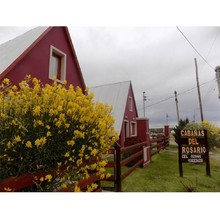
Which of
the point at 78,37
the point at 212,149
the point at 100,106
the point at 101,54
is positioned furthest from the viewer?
the point at 212,149

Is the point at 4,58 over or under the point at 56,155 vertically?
over

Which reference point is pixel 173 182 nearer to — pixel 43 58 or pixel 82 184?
pixel 82 184

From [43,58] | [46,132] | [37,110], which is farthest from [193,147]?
[43,58]

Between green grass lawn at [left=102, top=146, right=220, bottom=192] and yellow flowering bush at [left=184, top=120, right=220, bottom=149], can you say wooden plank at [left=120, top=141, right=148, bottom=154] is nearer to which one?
green grass lawn at [left=102, top=146, right=220, bottom=192]

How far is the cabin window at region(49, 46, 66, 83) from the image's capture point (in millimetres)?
5211

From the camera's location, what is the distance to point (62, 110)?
208cm

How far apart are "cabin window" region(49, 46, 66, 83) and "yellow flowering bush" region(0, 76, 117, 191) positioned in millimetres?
3219

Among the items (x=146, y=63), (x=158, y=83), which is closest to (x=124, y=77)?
(x=146, y=63)

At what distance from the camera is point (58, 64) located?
17.9 ft

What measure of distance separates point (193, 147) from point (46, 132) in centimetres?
453

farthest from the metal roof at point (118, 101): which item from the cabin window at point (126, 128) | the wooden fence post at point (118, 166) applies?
the wooden fence post at point (118, 166)
